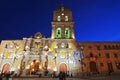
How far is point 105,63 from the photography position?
46250 mm

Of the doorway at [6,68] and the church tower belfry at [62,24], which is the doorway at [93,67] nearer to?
the church tower belfry at [62,24]

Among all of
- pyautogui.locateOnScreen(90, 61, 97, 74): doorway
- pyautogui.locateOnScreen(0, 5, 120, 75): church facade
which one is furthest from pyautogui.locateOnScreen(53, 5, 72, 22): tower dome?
pyautogui.locateOnScreen(90, 61, 97, 74): doorway

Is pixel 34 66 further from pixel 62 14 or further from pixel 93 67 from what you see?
pixel 62 14

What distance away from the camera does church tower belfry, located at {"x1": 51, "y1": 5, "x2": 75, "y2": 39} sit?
5280cm

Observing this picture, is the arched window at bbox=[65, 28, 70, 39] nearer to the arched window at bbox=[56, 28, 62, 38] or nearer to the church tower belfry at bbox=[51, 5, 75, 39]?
the church tower belfry at bbox=[51, 5, 75, 39]

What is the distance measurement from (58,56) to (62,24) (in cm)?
1369

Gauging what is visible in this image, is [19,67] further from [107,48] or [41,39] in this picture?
[107,48]

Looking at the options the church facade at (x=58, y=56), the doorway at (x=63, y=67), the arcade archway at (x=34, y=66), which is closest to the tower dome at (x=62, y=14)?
the church facade at (x=58, y=56)

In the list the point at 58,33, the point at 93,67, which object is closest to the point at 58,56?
the point at 58,33

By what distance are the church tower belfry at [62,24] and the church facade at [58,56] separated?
14.7 inches

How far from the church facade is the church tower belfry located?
37cm

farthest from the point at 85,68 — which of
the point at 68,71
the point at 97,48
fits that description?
the point at 97,48

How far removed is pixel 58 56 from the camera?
47.3 m

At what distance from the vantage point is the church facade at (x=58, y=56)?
45125 millimetres
